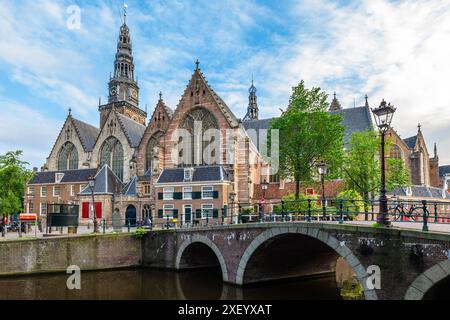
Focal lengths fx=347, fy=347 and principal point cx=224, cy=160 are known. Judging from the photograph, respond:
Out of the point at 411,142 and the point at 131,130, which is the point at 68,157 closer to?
the point at 131,130

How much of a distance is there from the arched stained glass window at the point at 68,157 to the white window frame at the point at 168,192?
68.8 feet

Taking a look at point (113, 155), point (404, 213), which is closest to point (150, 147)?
point (113, 155)

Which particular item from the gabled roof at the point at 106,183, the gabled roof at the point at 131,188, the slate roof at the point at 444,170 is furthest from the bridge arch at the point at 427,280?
the slate roof at the point at 444,170

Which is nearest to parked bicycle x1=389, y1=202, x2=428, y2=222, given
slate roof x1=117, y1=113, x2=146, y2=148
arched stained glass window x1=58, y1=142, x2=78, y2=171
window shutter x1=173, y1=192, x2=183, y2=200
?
window shutter x1=173, y1=192, x2=183, y2=200

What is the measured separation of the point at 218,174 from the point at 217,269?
12363mm

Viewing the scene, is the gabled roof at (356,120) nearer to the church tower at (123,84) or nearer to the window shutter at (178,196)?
the window shutter at (178,196)

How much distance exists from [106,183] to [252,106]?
50.0 metres

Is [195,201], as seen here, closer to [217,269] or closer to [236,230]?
[217,269]

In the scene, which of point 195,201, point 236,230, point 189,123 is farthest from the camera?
point 189,123

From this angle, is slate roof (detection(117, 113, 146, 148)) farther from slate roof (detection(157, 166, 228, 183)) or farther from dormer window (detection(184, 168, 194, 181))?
dormer window (detection(184, 168, 194, 181))

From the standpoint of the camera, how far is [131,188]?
4325 centimetres

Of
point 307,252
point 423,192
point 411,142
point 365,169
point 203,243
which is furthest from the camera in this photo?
point 411,142
